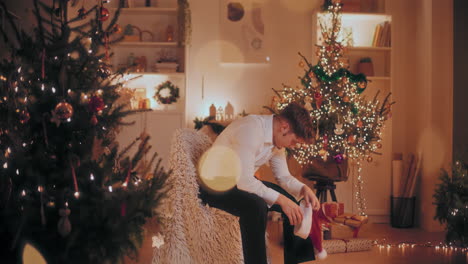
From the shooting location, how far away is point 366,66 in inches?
199

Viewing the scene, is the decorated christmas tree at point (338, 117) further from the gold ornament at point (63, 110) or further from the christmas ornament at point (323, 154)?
the gold ornament at point (63, 110)

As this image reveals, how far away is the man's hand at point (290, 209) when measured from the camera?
8.26ft

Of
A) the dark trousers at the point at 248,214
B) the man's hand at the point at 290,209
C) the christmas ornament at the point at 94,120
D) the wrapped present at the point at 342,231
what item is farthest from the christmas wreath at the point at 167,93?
the christmas ornament at the point at 94,120

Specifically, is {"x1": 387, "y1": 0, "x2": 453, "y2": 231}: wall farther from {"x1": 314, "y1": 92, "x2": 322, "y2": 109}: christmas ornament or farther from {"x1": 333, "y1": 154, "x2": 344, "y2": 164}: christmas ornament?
{"x1": 314, "y1": 92, "x2": 322, "y2": 109}: christmas ornament

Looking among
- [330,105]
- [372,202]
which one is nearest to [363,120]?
[330,105]

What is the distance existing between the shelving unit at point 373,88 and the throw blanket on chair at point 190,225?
2.48m

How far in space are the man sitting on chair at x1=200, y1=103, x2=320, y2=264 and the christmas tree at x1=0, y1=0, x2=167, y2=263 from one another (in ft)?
2.06

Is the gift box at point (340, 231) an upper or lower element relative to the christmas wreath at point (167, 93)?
lower

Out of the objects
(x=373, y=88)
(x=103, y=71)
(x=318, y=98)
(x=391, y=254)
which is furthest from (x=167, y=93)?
(x=103, y=71)

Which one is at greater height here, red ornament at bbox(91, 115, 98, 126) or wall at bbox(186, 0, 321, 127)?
wall at bbox(186, 0, 321, 127)

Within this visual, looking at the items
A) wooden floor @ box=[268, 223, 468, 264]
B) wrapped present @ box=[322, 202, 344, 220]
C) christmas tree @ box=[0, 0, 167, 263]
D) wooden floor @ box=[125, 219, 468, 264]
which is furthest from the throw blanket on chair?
wrapped present @ box=[322, 202, 344, 220]

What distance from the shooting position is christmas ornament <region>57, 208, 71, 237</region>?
70.8 inches

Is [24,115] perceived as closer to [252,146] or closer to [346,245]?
[252,146]

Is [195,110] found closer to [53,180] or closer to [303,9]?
[303,9]
